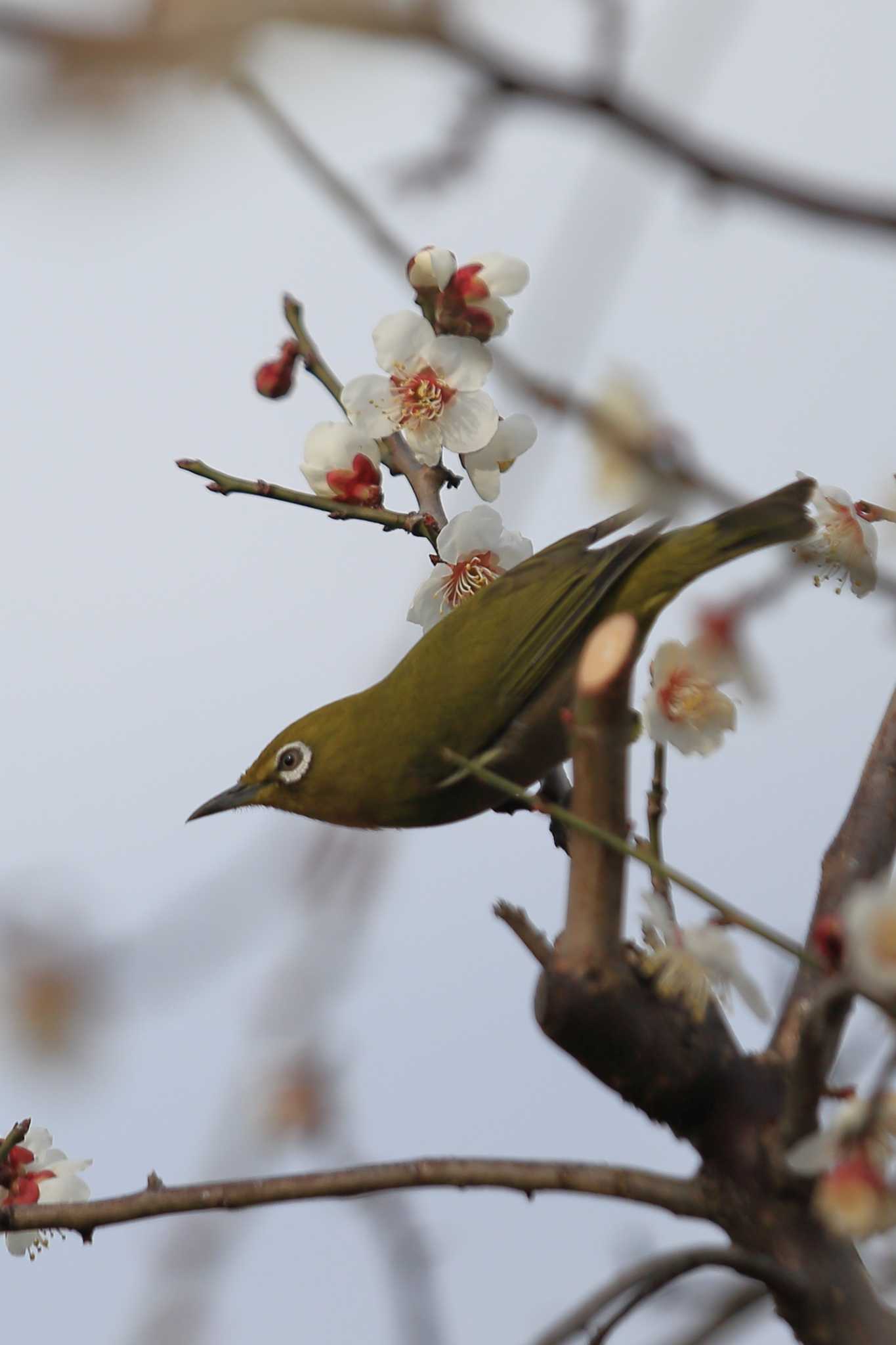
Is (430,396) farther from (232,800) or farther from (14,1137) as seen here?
(14,1137)

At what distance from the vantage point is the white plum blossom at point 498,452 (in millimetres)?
3746

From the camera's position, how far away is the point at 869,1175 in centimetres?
182

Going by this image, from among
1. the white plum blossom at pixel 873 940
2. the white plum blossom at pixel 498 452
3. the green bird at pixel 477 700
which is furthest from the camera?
the green bird at pixel 477 700

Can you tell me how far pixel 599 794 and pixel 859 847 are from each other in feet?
4.10

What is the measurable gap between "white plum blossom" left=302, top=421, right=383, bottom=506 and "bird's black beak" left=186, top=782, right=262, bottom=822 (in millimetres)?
1162

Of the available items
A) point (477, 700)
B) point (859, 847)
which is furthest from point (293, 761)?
point (859, 847)

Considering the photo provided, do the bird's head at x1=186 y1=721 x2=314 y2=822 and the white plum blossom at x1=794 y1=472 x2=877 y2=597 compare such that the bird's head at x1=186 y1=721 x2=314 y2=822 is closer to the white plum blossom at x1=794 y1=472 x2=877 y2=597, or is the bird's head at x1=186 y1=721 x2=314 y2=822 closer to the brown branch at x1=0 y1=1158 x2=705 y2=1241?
the white plum blossom at x1=794 y1=472 x2=877 y2=597

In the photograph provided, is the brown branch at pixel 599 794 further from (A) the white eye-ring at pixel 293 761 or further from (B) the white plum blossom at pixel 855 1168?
(A) the white eye-ring at pixel 293 761

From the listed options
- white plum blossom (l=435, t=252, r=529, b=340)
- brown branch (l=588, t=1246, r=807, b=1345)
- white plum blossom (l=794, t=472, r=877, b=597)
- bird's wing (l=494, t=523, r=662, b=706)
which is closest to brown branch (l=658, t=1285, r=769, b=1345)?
brown branch (l=588, t=1246, r=807, b=1345)

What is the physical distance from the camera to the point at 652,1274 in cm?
203

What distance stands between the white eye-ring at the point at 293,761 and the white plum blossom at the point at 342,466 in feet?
3.32

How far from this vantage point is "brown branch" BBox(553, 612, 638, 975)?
210 cm

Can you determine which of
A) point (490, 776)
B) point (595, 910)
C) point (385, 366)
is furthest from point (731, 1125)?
point (385, 366)

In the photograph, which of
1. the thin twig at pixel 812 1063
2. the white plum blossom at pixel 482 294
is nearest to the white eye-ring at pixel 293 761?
the white plum blossom at pixel 482 294
